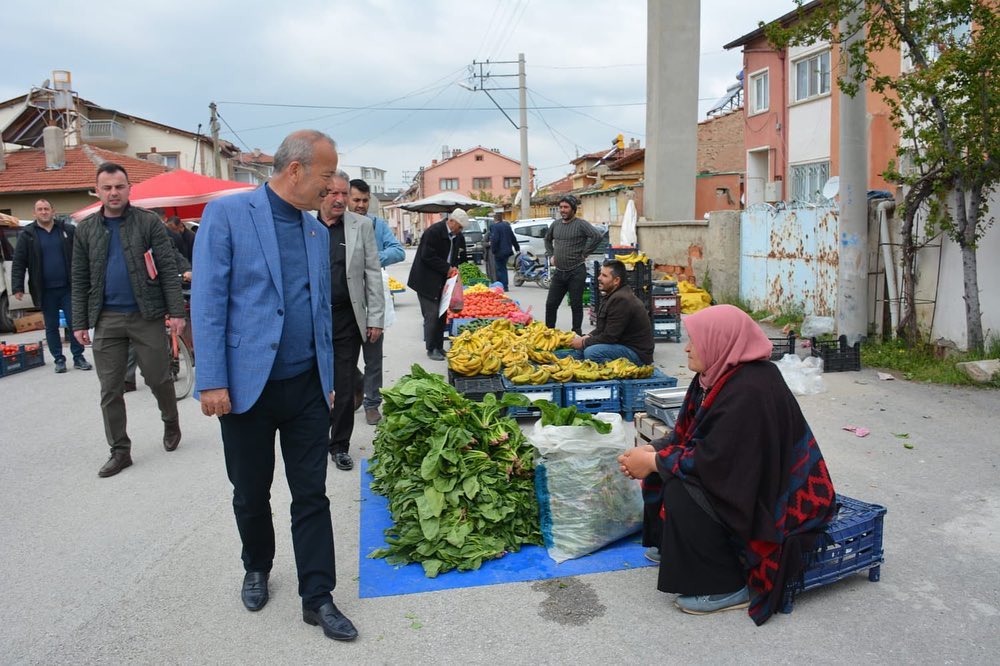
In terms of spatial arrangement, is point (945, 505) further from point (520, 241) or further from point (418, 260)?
point (520, 241)

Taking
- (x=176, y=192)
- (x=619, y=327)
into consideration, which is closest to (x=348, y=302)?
(x=619, y=327)

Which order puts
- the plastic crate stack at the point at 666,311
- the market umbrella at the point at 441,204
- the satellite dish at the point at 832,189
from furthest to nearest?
the market umbrella at the point at 441,204
the plastic crate stack at the point at 666,311
the satellite dish at the point at 832,189

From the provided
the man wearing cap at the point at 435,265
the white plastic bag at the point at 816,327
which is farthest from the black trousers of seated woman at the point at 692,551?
the white plastic bag at the point at 816,327

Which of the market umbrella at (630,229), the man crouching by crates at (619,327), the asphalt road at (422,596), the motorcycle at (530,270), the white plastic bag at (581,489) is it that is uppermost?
the market umbrella at (630,229)

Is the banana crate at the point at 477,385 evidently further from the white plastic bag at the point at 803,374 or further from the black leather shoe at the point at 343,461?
the white plastic bag at the point at 803,374

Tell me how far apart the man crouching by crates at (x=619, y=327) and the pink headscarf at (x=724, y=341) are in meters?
4.52

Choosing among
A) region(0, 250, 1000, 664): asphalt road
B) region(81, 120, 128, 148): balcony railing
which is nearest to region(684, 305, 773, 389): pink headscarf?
region(0, 250, 1000, 664): asphalt road

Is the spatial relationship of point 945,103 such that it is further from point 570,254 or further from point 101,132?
point 101,132

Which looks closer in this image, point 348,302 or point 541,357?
point 348,302

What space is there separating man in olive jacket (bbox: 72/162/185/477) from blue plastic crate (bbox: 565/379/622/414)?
357 cm

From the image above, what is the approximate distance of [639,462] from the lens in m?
3.91

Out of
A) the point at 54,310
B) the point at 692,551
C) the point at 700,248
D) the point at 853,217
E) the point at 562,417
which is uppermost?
the point at 853,217

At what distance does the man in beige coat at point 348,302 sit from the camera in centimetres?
610

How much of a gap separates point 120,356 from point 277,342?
3.37 meters
